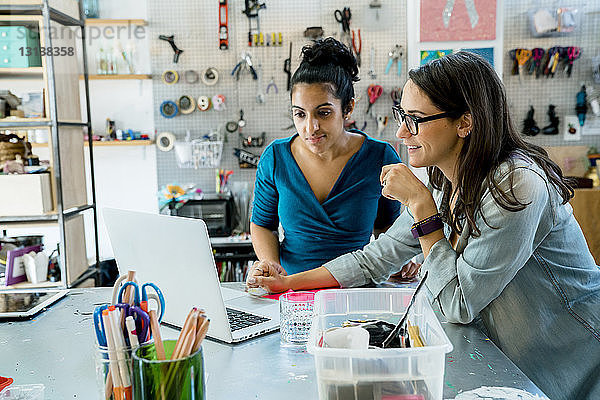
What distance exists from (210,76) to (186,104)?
28 centimetres

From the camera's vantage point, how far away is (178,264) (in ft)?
3.81

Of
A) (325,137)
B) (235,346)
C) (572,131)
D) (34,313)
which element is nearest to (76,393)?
(235,346)

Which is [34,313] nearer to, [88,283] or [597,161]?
[88,283]

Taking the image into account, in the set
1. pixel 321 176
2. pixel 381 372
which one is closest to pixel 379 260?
pixel 321 176

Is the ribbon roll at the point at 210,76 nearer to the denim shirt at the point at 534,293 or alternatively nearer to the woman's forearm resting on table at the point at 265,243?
the woman's forearm resting on table at the point at 265,243

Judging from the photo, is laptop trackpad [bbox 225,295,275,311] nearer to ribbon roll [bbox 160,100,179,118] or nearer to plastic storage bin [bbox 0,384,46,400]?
plastic storage bin [bbox 0,384,46,400]

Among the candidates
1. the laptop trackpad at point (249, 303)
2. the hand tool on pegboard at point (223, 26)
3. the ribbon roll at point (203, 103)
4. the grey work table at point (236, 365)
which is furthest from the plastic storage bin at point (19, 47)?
the laptop trackpad at point (249, 303)

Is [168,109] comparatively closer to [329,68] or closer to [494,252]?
[329,68]

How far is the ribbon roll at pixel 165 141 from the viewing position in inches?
161

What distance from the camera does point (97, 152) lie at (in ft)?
13.7

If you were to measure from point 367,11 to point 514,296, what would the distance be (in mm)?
3182

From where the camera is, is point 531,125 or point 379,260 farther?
point 531,125

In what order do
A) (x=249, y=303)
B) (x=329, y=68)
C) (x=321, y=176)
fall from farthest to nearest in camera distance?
(x=321, y=176), (x=329, y=68), (x=249, y=303)

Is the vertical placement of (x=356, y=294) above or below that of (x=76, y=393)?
above
